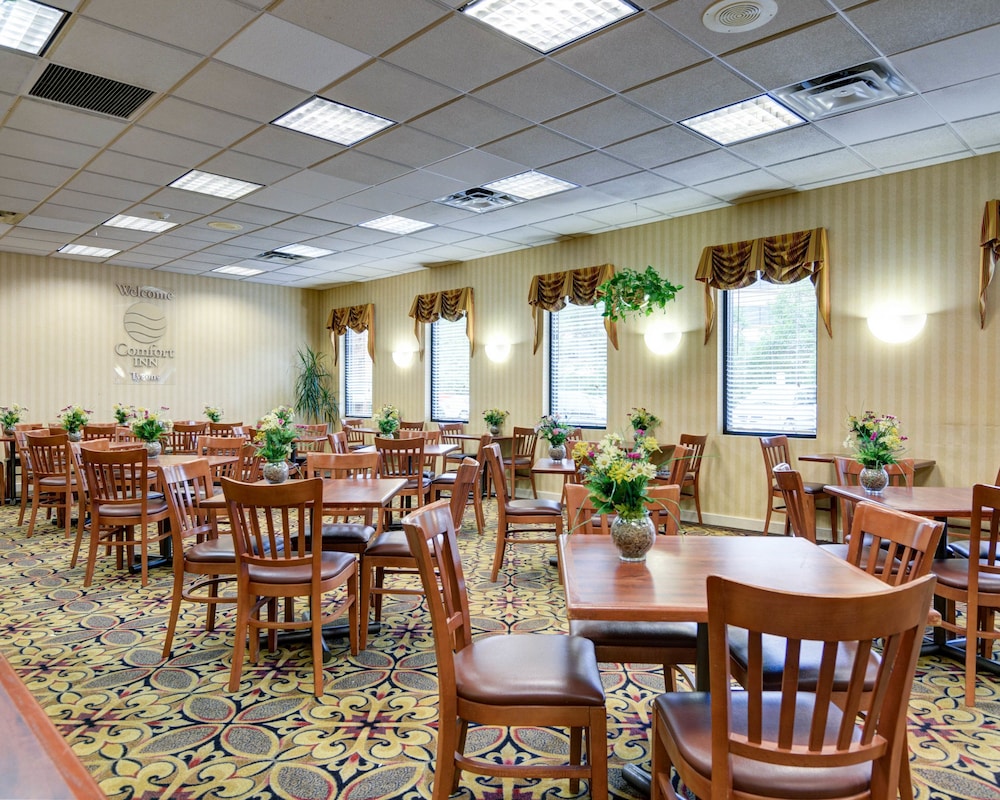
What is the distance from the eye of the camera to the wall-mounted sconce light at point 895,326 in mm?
6062

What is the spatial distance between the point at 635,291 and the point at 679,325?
114 centimetres

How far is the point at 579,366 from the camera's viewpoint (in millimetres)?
8961

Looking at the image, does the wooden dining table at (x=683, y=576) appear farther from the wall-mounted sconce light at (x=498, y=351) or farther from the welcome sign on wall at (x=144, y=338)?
the welcome sign on wall at (x=144, y=338)

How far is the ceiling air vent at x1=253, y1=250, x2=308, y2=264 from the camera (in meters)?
9.65

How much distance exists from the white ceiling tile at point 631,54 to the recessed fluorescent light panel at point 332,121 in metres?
1.63

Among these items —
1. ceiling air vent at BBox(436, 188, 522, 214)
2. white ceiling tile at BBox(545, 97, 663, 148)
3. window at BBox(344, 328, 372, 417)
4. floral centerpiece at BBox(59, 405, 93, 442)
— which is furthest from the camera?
window at BBox(344, 328, 372, 417)

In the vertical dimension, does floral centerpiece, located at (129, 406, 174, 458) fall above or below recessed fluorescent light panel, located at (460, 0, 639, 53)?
below

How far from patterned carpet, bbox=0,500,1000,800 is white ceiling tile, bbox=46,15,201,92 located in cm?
347

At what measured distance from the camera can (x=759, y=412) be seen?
23.7ft

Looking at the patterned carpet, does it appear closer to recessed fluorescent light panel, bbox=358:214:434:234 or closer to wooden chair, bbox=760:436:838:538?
wooden chair, bbox=760:436:838:538

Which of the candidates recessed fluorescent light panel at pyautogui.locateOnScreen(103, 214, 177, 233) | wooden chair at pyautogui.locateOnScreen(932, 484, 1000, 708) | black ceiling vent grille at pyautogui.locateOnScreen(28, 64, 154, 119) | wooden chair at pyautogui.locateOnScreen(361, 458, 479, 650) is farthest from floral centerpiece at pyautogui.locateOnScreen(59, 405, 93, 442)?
wooden chair at pyautogui.locateOnScreen(932, 484, 1000, 708)

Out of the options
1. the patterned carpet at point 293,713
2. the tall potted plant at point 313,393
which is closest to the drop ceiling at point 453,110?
the patterned carpet at point 293,713

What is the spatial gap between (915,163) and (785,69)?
2.56 meters

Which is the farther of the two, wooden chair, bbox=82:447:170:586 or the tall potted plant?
the tall potted plant
